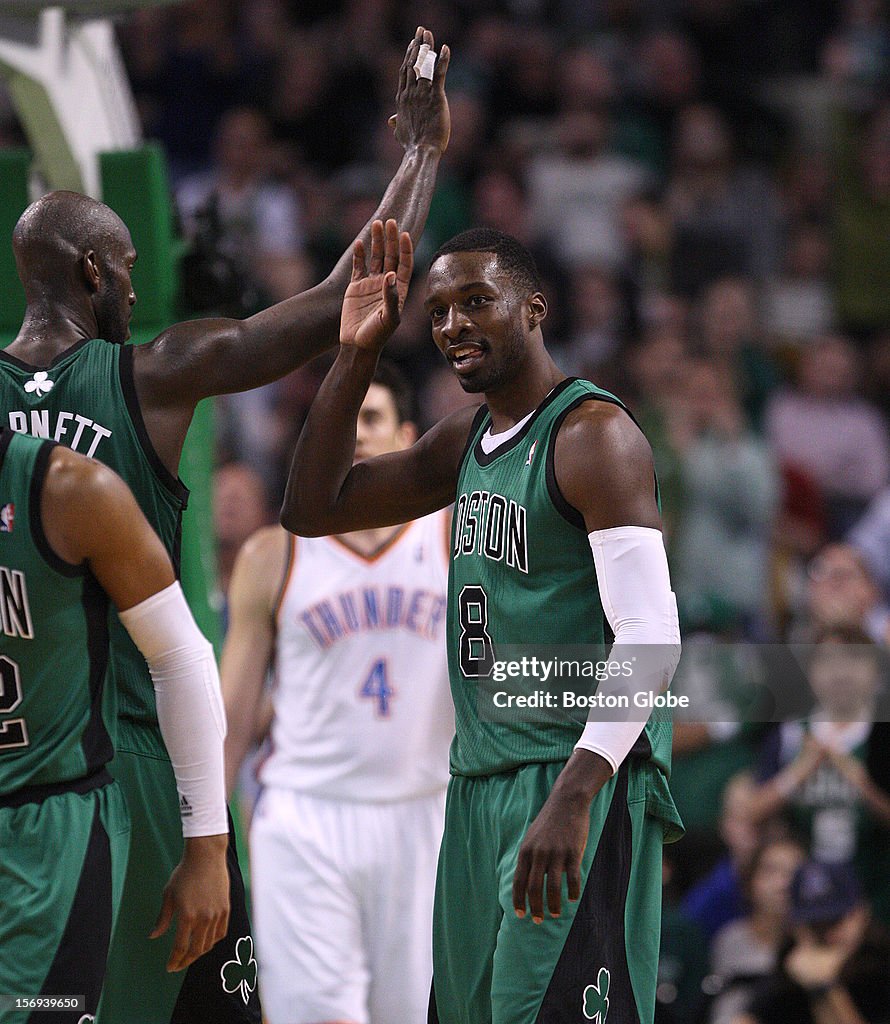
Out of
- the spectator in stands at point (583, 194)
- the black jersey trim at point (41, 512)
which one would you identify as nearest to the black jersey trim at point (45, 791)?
the black jersey trim at point (41, 512)

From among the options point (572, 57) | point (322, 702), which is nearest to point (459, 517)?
point (322, 702)

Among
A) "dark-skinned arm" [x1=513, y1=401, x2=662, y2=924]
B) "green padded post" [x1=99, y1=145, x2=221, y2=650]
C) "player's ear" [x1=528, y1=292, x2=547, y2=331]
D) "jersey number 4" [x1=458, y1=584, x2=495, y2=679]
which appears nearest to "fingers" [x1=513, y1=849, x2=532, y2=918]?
"dark-skinned arm" [x1=513, y1=401, x2=662, y2=924]

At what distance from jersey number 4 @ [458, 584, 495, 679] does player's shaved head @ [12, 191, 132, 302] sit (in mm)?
1153

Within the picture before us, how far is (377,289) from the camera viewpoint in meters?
4.11

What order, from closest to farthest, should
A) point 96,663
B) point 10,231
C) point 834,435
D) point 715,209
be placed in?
point 96,663
point 10,231
point 834,435
point 715,209

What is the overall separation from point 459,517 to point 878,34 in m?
9.24

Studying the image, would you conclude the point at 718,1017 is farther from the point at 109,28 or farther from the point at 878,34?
the point at 878,34

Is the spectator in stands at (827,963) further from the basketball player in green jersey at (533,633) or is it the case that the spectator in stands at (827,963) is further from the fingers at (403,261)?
the fingers at (403,261)

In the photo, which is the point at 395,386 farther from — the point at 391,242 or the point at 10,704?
the point at 10,704

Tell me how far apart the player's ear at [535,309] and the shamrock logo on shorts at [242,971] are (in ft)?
5.21

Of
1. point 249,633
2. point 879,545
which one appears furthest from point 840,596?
point 249,633

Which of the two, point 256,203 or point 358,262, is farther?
point 256,203

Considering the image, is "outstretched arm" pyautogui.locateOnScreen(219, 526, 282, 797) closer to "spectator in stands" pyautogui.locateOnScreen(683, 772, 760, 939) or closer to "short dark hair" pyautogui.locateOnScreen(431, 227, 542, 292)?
"short dark hair" pyautogui.locateOnScreen(431, 227, 542, 292)

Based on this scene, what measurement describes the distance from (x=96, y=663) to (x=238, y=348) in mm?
855
